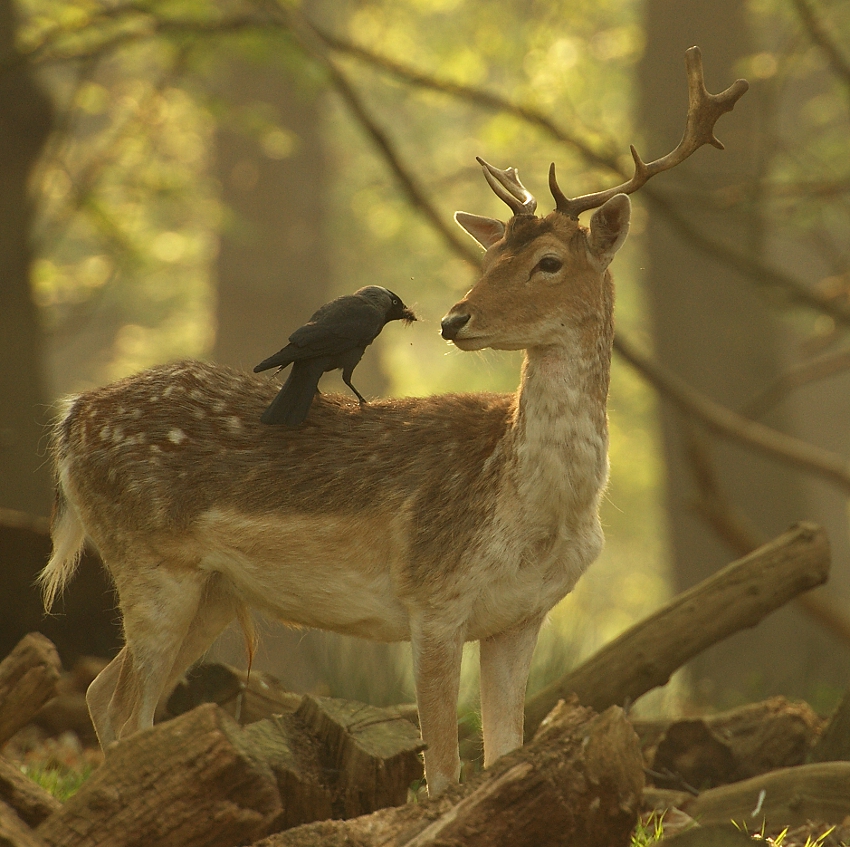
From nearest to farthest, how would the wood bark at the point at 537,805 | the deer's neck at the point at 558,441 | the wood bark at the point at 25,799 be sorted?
the wood bark at the point at 537,805 → the wood bark at the point at 25,799 → the deer's neck at the point at 558,441

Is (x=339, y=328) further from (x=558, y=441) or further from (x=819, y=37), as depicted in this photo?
(x=819, y=37)

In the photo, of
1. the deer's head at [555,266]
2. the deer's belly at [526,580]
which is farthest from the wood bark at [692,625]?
the deer's head at [555,266]

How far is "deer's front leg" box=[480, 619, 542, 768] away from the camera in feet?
13.9

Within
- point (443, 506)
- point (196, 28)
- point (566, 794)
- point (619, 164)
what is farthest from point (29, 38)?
point (566, 794)

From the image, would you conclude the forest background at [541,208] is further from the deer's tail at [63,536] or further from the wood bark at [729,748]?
the deer's tail at [63,536]

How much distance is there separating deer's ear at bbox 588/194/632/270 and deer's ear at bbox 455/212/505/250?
0.57 m

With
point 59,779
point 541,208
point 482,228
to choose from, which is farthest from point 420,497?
point 541,208

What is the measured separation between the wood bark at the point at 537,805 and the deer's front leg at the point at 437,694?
0.82 metres

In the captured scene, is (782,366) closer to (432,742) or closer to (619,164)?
(619,164)

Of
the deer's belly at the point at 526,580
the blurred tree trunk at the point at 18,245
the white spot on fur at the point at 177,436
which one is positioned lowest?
the deer's belly at the point at 526,580

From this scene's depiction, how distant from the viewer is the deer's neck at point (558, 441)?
13.4ft

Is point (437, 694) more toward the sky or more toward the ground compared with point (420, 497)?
more toward the ground

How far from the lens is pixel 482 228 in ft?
15.5

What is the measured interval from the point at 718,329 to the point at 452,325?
7.66 m
